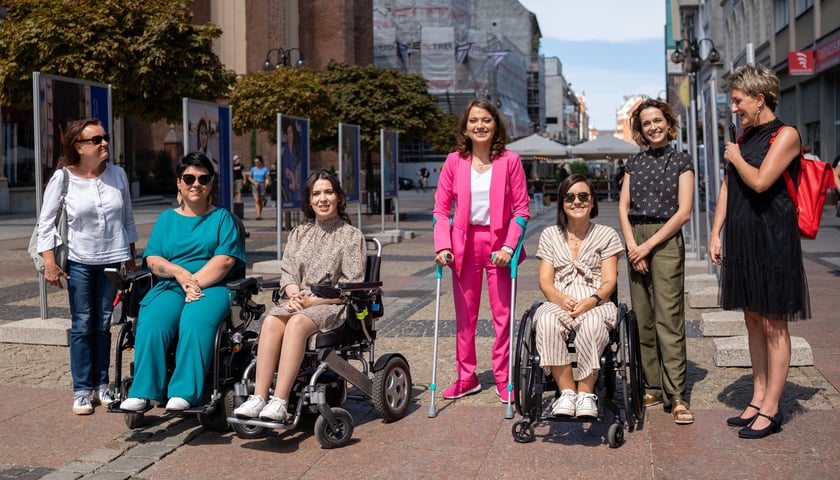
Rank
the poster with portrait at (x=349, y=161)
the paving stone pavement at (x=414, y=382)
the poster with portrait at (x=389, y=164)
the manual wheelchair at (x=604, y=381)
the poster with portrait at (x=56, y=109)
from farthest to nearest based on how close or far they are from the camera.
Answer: the poster with portrait at (x=389, y=164) → the poster with portrait at (x=349, y=161) → the poster with portrait at (x=56, y=109) → the manual wheelchair at (x=604, y=381) → the paving stone pavement at (x=414, y=382)

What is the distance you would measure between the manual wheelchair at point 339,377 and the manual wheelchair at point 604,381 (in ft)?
2.73

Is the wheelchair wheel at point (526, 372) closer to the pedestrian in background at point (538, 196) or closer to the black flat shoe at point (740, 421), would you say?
the black flat shoe at point (740, 421)

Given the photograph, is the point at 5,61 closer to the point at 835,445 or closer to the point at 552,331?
the point at 552,331

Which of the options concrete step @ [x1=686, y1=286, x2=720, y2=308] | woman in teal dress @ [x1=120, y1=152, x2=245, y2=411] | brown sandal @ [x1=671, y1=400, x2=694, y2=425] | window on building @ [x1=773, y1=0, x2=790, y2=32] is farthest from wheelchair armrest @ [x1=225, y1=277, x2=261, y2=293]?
window on building @ [x1=773, y1=0, x2=790, y2=32]

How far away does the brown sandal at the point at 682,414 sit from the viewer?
529 centimetres

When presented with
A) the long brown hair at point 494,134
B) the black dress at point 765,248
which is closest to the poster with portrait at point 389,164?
the long brown hair at point 494,134

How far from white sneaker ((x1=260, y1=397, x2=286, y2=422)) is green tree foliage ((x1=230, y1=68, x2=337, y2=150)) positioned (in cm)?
1887

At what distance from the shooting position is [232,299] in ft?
17.6

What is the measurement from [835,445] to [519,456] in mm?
1551

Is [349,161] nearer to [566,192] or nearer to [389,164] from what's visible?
[389,164]

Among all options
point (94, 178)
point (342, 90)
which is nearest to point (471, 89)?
point (342, 90)

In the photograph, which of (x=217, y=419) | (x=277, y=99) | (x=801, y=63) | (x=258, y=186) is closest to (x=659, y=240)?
(x=217, y=419)

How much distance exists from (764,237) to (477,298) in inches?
70.8

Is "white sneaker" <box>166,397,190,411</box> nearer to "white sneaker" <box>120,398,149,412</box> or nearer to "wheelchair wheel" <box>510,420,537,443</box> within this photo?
"white sneaker" <box>120,398,149,412</box>
